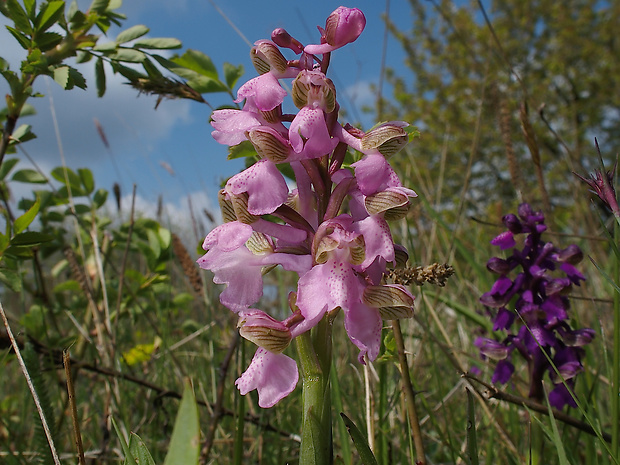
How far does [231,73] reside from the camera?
4.12 feet

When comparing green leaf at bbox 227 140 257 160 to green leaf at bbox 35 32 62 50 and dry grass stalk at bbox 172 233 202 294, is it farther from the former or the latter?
dry grass stalk at bbox 172 233 202 294

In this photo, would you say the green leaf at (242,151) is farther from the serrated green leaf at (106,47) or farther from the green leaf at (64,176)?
the green leaf at (64,176)

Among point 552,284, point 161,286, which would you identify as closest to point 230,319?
point 161,286

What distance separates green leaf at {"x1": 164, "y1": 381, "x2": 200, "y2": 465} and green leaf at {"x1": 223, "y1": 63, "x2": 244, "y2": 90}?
0.98 m

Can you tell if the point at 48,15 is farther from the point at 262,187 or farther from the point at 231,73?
the point at 262,187

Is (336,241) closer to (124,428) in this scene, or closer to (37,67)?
(37,67)

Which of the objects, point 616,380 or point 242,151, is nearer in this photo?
point 616,380

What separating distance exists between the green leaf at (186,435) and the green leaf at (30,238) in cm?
75

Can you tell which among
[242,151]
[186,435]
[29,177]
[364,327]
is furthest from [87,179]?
[186,435]

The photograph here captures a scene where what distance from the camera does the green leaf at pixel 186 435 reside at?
0.43 m

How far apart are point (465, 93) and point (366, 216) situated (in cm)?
1472

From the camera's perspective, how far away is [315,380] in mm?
664

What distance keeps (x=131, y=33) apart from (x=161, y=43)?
0.31 feet

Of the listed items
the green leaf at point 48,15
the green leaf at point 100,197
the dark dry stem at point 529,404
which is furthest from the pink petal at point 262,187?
the green leaf at point 100,197
